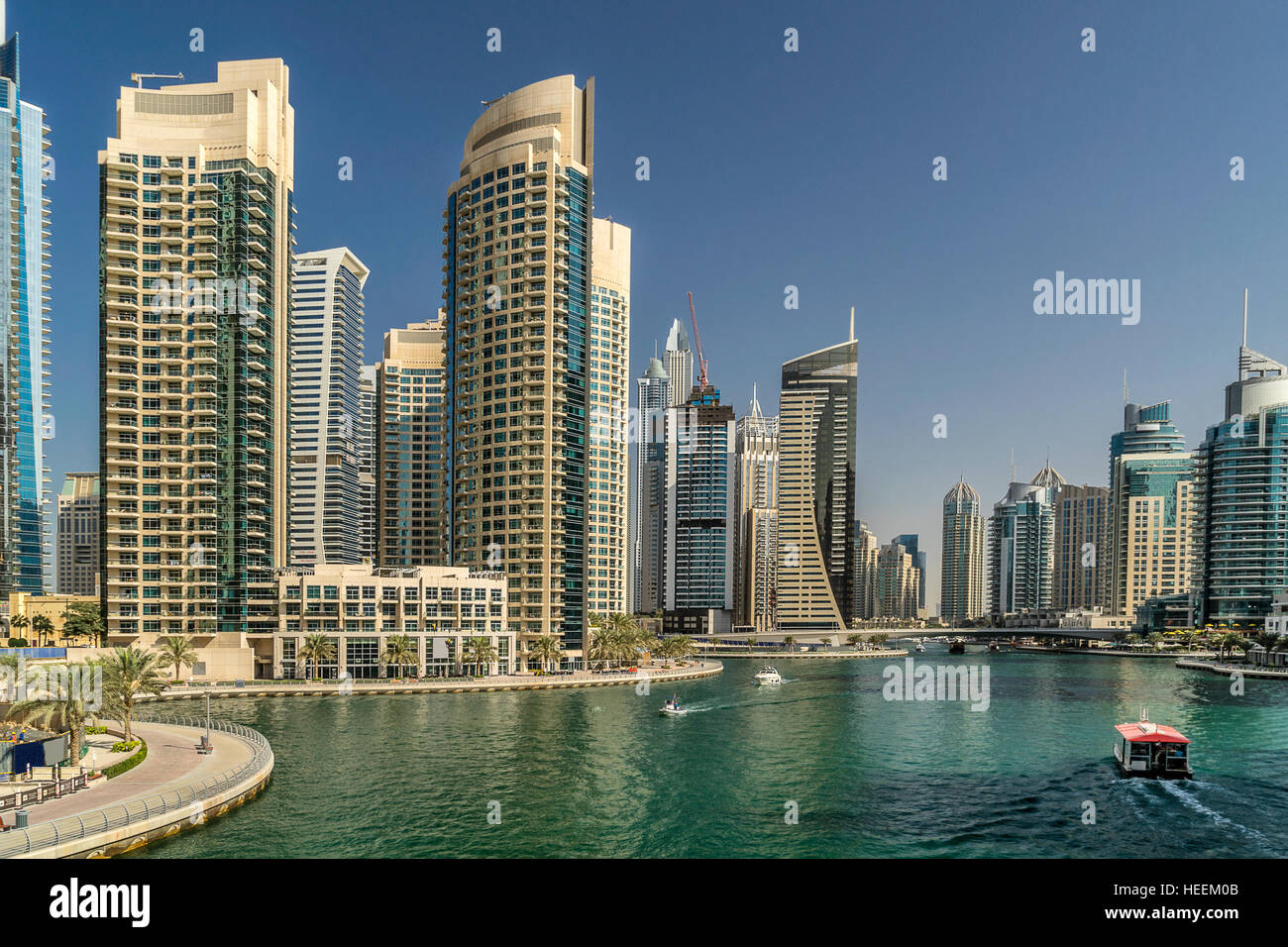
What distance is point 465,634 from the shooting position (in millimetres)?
70375

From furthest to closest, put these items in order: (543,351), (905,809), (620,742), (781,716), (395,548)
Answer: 1. (395,548)
2. (543,351)
3. (781,716)
4. (620,742)
5. (905,809)

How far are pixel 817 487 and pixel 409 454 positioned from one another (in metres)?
76.2

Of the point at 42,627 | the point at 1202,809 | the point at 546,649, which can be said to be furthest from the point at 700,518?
the point at 1202,809

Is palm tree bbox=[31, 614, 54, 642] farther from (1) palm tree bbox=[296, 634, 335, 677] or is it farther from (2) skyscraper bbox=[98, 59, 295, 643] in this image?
(1) palm tree bbox=[296, 634, 335, 677]

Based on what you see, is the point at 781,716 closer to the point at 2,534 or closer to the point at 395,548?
the point at 2,534

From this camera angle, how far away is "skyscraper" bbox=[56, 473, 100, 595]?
142m

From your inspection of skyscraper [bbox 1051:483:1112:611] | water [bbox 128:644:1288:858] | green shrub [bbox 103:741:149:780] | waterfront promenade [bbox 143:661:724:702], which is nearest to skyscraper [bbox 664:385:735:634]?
skyscraper [bbox 1051:483:1112:611]

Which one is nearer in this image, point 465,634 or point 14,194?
point 465,634

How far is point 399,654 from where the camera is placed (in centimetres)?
6538

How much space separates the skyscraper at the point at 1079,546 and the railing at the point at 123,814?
617 ft

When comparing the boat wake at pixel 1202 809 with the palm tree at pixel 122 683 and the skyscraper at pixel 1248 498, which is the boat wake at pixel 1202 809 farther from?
the skyscraper at pixel 1248 498
